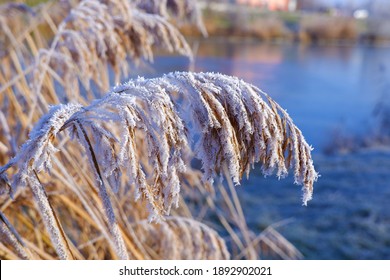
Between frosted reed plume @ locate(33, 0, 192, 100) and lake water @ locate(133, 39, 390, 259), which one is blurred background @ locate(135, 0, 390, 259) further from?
frosted reed plume @ locate(33, 0, 192, 100)

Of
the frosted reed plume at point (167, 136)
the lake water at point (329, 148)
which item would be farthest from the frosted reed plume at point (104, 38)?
the frosted reed plume at point (167, 136)

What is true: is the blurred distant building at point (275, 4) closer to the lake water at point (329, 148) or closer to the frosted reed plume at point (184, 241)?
the lake water at point (329, 148)

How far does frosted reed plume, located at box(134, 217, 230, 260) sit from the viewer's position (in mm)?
1771

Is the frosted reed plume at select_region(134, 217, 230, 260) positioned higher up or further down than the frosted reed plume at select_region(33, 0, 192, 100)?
further down

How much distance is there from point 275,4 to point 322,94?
8.49 m

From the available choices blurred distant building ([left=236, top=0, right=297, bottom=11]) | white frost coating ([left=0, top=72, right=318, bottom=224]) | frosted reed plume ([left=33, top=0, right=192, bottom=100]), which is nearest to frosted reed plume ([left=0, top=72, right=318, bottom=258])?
white frost coating ([left=0, top=72, right=318, bottom=224])

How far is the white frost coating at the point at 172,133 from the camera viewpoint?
2.44 ft

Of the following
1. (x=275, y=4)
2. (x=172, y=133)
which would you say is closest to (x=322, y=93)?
(x=172, y=133)

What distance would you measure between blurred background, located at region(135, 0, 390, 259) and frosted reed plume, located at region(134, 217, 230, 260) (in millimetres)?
704

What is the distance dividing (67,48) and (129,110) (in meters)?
1.10

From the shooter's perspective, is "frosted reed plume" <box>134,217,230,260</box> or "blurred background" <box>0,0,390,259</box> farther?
"blurred background" <box>0,0,390,259</box>

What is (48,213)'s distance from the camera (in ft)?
2.64
